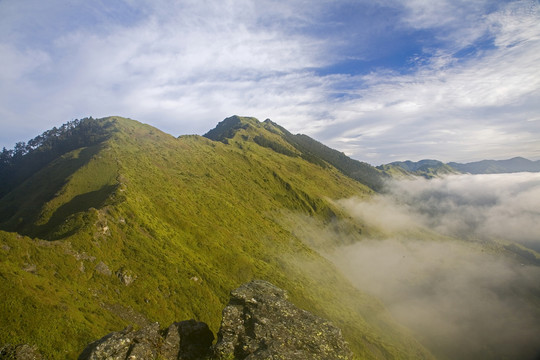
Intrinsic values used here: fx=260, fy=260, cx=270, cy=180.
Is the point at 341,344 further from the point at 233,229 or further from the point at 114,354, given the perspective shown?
the point at 233,229

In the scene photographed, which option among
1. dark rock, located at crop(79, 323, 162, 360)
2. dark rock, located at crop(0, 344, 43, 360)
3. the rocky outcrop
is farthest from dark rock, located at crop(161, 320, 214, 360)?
dark rock, located at crop(0, 344, 43, 360)

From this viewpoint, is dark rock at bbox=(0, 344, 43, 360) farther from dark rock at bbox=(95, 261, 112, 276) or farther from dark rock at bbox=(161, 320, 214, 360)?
dark rock at bbox=(95, 261, 112, 276)

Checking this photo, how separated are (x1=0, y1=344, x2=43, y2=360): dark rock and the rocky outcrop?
7.68 metres

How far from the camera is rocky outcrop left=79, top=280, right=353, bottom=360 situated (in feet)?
64.8

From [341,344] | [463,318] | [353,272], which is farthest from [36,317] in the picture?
[463,318]

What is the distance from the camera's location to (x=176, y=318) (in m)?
51.2

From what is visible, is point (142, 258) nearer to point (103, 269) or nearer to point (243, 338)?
point (103, 269)

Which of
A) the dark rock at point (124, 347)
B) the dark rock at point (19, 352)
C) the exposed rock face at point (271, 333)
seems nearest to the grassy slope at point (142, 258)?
the dark rock at point (19, 352)

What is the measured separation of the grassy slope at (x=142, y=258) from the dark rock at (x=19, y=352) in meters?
1.81

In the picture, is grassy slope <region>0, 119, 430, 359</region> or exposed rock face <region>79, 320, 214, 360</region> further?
grassy slope <region>0, 119, 430, 359</region>

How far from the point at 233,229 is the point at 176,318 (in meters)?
61.8

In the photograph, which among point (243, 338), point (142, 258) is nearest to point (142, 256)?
point (142, 258)

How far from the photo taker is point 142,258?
58688 mm

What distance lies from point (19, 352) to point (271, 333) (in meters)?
21.3
